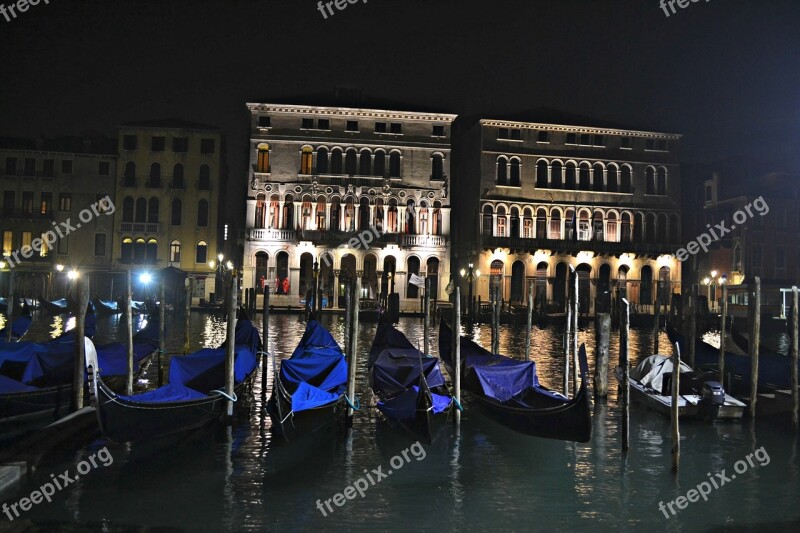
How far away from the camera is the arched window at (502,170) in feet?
116

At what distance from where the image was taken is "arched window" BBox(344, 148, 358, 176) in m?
35.2

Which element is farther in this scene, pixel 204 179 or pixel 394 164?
pixel 204 179

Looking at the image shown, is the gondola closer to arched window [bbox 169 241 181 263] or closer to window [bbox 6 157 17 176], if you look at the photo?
arched window [bbox 169 241 181 263]

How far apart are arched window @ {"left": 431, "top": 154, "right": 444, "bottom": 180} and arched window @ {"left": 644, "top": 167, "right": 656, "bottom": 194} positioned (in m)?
10.4

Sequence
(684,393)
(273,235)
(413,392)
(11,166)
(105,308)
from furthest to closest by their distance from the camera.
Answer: (11,166), (273,235), (105,308), (684,393), (413,392)

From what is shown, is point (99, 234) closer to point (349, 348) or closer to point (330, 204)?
point (330, 204)

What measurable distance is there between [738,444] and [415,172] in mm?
27081

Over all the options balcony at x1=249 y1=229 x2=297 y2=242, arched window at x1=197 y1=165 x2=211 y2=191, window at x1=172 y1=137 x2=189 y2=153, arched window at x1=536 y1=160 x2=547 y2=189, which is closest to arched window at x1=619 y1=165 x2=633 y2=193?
arched window at x1=536 y1=160 x2=547 y2=189

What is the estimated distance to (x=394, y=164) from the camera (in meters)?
35.5

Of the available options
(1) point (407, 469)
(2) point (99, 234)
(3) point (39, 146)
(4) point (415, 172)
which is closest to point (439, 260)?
(4) point (415, 172)

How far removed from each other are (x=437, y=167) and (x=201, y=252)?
12.5m

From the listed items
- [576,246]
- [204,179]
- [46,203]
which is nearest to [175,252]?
[204,179]

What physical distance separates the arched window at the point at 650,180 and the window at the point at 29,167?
30350 mm

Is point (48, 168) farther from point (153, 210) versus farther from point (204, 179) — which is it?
point (204, 179)
